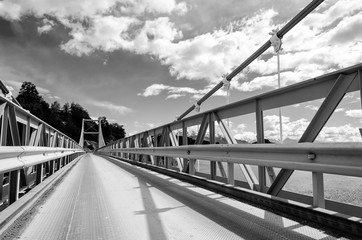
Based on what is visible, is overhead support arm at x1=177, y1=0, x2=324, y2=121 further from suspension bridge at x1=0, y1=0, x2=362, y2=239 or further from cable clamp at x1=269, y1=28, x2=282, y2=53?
suspension bridge at x1=0, y1=0, x2=362, y2=239

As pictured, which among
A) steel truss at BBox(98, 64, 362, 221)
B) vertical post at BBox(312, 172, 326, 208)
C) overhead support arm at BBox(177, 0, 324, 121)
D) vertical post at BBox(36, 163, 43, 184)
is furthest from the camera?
overhead support arm at BBox(177, 0, 324, 121)

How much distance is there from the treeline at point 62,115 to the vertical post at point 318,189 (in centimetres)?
9589

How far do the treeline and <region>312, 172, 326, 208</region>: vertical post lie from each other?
95893mm

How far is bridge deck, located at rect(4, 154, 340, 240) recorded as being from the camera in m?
2.77

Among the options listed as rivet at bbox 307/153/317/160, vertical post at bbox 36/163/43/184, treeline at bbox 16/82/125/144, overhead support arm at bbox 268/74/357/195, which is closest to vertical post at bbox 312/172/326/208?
rivet at bbox 307/153/317/160

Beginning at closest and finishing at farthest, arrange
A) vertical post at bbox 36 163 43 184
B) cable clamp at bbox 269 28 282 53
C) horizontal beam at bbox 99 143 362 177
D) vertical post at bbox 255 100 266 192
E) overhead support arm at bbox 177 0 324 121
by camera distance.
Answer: horizontal beam at bbox 99 143 362 177 < vertical post at bbox 255 100 266 192 < vertical post at bbox 36 163 43 184 < overhead support arm at bbox 177 0 324 121 < cable clamp at bbox 269 28 282 53

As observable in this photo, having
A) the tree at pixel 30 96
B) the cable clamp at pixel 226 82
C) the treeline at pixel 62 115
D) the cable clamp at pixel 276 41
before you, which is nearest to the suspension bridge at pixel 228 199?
the cable clamp at pixel 276 41

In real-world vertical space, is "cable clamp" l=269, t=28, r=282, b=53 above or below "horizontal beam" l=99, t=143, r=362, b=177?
above

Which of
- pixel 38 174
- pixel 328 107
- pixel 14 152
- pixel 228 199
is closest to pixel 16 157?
pixel 14 152

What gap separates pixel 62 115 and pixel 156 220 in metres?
137

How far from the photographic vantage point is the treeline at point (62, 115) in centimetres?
9664

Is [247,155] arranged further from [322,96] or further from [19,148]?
[19,148]

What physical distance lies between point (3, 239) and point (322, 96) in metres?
3.51

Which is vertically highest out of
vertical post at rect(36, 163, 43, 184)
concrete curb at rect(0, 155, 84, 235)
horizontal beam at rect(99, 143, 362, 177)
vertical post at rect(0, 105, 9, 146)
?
vertical post at rect(0, 105, 9, 146)
